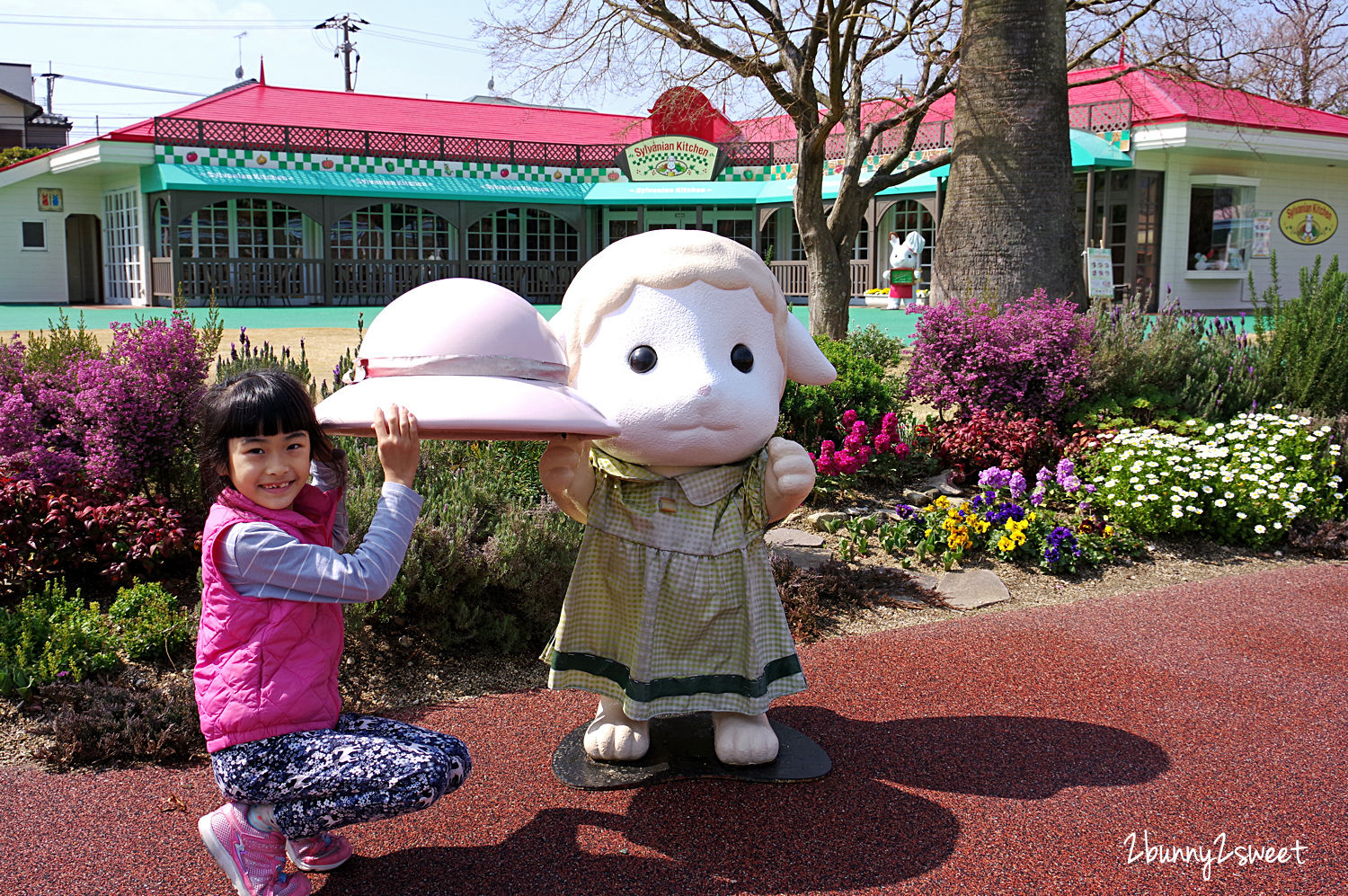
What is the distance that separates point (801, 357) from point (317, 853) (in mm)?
1827

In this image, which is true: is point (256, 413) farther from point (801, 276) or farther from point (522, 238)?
point (522, 238)

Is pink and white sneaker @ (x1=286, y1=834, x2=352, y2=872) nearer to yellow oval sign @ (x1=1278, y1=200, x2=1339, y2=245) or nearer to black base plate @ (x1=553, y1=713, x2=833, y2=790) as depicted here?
black base plate @ (x1=553, y1=713, x2=833, y2=790)

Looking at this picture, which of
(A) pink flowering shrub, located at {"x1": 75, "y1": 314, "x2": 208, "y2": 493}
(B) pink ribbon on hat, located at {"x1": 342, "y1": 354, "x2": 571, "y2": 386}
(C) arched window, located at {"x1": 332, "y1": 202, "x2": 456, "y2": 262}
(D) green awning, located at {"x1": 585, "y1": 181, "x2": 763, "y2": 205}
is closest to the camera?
Answer: (B) pink ribbon on hat, located at {"x1": 342, "y1": 354, "x2": 571, "y2": 386}

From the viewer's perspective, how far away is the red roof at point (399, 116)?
2141 cm

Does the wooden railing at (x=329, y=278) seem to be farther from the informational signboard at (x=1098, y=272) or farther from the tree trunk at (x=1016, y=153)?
the tree trunk at (x=1016, y=153)

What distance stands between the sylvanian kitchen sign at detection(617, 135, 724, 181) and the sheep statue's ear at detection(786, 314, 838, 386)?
20.5m

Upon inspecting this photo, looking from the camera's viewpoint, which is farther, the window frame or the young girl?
the window frame

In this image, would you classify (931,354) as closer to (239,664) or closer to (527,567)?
(527,567)

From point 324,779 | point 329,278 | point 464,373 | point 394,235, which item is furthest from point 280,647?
A: point 394,235

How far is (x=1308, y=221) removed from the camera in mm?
20469

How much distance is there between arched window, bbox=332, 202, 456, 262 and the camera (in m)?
21.9

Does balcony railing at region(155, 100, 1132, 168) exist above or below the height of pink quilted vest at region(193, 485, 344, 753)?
above

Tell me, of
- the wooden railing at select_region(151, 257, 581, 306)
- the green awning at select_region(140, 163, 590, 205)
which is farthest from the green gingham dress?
the green awning at select_region(140, 163, 590, 205)

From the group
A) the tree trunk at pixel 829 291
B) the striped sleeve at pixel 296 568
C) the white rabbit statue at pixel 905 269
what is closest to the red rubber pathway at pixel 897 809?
the striped sleeve at pixel 296 568
